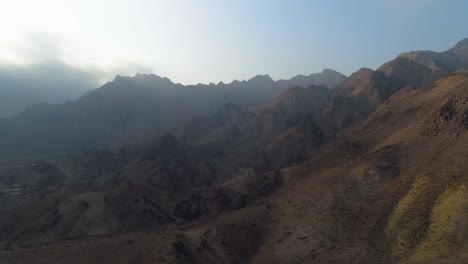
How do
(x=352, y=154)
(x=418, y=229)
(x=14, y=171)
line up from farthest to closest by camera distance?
1. (x=14, y=171)
2. (x=352, y=154)
3. (x=418, y=229)

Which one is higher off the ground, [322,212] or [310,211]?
[310,211]

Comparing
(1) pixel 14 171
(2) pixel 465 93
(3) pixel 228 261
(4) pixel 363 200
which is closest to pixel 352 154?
(4) pixel 363 200

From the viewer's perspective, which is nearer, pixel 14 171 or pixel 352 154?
pixel 352 154

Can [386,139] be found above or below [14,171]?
below

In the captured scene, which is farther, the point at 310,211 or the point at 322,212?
the point at 310,211

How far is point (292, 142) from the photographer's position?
171500 millimetres

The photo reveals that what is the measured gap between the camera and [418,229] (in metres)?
70.3

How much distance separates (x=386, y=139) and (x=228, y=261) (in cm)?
5039

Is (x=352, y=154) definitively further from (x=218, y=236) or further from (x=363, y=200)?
(x=218, y=236)

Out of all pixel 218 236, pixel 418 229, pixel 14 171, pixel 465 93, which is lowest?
pixel 418 229

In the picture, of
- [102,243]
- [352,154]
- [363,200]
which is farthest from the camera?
[352,154]

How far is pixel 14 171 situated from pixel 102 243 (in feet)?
418

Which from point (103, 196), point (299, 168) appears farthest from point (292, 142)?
point (103, 196)

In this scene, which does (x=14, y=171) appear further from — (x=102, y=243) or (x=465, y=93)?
(x=465, y=93)
